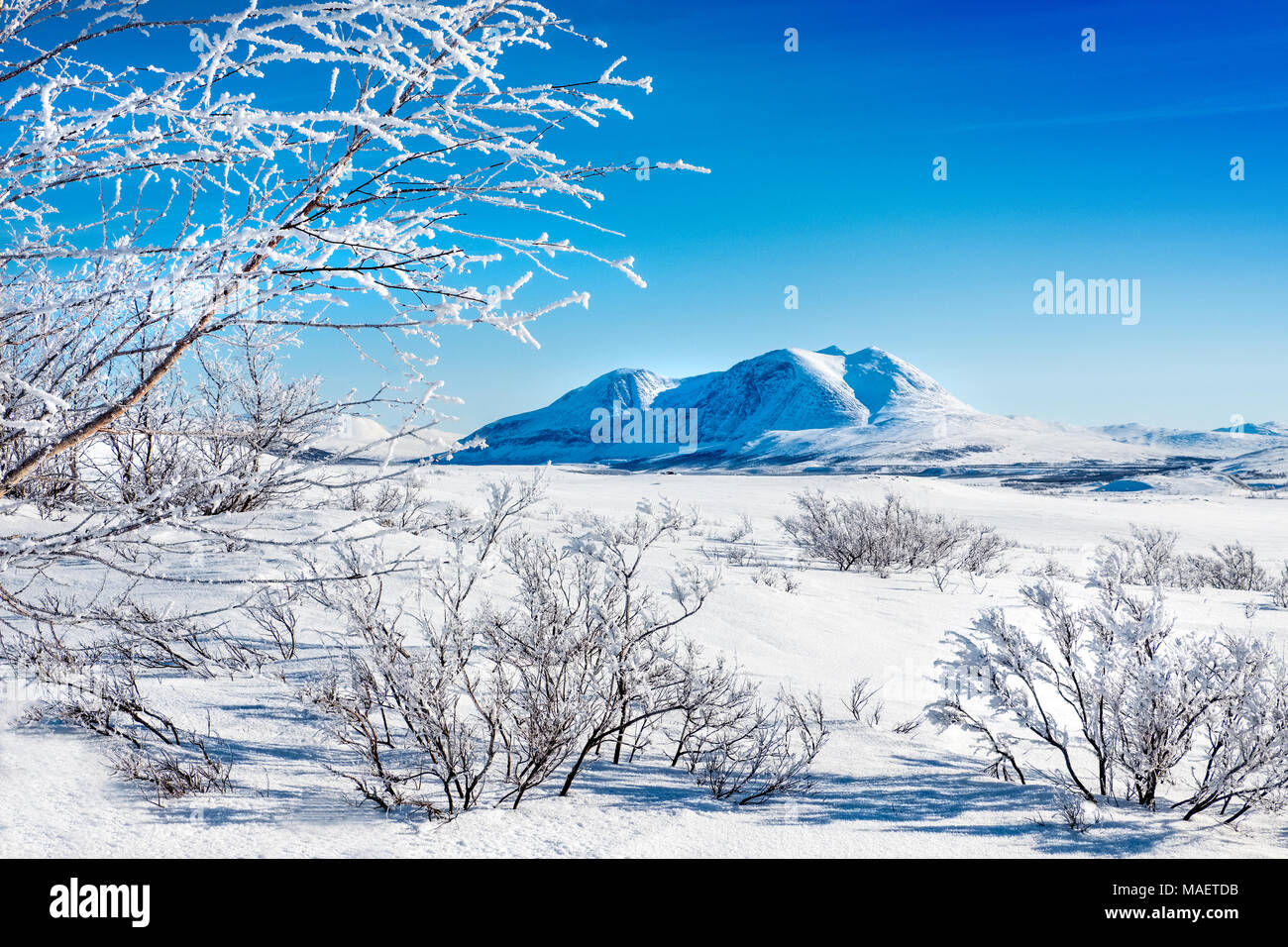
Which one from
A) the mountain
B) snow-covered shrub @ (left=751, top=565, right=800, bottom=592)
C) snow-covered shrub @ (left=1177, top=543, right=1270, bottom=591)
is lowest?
snow-covered shrub @ (left=1177, top=543, right=1270, bottom=591)

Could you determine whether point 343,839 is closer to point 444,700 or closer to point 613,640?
point 444,700

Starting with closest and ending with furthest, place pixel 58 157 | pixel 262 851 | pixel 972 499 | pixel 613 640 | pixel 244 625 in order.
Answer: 1. pixel 58 157
2. pixel 262 851
3. pixel 613 640
4. pixel 244 625
5. pixel 972 499

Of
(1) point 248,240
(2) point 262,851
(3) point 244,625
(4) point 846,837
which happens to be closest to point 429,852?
(2) point 262,851

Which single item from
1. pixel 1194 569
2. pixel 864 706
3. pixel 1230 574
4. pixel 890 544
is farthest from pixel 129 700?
pixel 1194 569

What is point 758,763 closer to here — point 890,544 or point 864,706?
point 864,706

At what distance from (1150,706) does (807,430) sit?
426 feet

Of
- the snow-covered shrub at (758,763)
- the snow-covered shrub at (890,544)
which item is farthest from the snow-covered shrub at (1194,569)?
the snow-covered shrub at (758,763)

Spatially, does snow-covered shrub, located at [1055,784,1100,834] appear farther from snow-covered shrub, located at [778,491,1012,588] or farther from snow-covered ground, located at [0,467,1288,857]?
snow-covered shrub, located at [778,491,1012,588]

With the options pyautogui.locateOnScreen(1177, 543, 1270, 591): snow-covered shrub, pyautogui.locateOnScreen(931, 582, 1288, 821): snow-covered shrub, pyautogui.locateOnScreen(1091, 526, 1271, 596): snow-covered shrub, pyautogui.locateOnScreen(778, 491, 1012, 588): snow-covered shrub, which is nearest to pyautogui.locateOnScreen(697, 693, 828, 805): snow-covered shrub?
pyautogui.locateOnScreen(931, 582, 1288, 821): snow-covered shrub

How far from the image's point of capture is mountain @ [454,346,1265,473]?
8862 centimetres

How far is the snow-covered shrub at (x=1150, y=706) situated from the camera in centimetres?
301

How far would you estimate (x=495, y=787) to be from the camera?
300 cm

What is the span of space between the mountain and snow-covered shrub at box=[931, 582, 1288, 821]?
7114 cm
